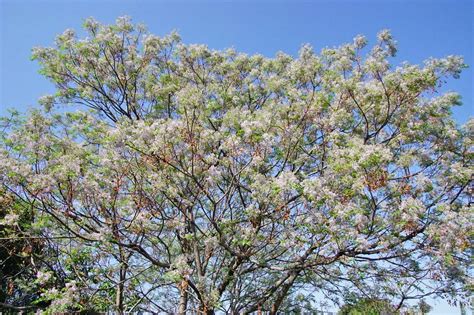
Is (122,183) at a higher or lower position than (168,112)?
lower

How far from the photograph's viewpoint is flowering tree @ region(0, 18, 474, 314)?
7.00m

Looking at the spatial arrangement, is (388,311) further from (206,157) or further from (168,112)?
(168,112)

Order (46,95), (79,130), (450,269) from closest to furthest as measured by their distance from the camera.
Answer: (450,269) < (79,130) < (46,95)

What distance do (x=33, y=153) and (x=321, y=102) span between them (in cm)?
596

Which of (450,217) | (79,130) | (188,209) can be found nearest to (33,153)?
(79,130)

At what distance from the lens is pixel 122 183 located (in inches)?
322

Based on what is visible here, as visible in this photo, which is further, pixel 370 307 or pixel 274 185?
pixel 370 307

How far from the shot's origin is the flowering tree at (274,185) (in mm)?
6996

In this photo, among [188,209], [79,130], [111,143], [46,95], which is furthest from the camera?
[46,95]

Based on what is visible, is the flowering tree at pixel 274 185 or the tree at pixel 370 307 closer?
the flowering tree at pixel 274 185

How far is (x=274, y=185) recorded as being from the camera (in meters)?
6.83

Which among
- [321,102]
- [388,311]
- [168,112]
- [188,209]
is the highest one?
[168,112]

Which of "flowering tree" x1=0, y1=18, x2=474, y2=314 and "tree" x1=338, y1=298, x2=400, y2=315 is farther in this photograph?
"tree" x1=338, y1=298, x2=400, y2=315

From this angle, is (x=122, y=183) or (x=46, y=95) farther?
(x=46, y=95)
